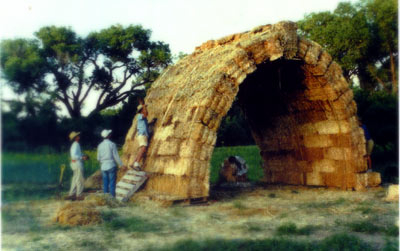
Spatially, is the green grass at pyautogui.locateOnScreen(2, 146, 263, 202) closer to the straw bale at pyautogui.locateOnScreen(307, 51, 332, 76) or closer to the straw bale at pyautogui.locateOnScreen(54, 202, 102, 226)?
the straw bale at pyautogui.locateOnScreen(54, 202, 102, 226)

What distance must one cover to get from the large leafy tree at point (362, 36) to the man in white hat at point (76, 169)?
23.9ft

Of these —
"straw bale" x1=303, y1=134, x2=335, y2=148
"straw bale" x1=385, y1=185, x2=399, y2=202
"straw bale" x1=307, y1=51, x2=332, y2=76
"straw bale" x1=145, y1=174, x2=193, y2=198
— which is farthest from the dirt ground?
"straw bale" x1=307, y1=51, x2=332, y2=76

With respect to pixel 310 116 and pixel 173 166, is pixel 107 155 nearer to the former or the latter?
pixel 173 166

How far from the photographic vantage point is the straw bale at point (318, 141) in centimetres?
1062

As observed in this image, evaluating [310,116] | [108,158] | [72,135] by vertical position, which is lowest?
[108,158]

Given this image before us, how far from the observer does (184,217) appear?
283 inches

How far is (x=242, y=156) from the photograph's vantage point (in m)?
16.9

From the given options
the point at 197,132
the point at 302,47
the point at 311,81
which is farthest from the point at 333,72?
the point at 197,132

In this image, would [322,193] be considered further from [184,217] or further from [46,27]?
[46,27]

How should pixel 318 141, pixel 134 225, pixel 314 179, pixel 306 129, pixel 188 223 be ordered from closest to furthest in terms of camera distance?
pixel 134 225
pixel 188 223
pixel 318 141
pixel 314 179
pixel 306 129

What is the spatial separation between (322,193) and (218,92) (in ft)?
11.3

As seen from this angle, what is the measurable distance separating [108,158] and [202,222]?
8.54 feet

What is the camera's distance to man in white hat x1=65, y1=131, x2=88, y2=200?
7557 millimetres

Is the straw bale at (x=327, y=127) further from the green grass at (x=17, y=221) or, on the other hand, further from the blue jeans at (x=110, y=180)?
the green grass at (x=17, y=221)
